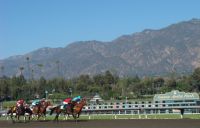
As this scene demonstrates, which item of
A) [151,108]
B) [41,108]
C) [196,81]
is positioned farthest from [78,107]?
[196,81]

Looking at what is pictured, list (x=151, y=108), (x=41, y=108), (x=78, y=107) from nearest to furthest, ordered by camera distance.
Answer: (x=78, y=107) < (x=41, y=108) < (x=151, y=108)

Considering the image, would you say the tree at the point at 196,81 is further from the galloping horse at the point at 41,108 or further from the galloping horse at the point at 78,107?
the galloping horse at the point at 78,107

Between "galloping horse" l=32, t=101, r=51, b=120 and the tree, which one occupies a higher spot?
the tree

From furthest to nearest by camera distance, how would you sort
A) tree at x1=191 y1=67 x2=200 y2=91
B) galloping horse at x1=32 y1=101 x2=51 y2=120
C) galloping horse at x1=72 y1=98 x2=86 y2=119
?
tree at x1=191 y1=67 x2=200 y2=91, galloping horse at x1=32 y1=101 x2=51 y2=120, galloping horse at x1=72 y1=98 x2=86 y2=119

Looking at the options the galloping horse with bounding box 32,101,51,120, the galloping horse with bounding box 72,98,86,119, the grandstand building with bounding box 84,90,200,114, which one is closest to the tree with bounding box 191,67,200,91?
the grandstand building with bounding box 84,90,200,114

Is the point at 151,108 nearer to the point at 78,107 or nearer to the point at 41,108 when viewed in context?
Answer: the point at 41,108

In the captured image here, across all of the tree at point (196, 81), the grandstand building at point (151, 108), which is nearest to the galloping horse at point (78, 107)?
the grandstand building at point (151, 108)

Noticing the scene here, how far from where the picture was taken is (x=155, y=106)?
40125 millimetres

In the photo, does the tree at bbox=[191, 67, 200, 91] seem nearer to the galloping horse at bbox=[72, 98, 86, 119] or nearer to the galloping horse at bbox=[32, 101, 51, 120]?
the galloping horse at bbox=[32, 101, 51, 120]

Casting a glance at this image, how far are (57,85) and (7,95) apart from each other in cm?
1613

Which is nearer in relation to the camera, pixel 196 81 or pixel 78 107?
pixel 78 107

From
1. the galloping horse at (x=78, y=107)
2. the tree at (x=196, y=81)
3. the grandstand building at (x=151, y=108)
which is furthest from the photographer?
the tree at (x=196, y=81)

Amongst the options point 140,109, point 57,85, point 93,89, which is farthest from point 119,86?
point 140,109

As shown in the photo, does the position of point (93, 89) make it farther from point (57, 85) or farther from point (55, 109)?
point (55, 109)
